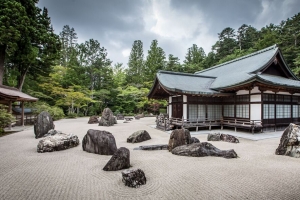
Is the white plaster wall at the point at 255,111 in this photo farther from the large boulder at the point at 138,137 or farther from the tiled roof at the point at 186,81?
the large boulder at the point at 138,137

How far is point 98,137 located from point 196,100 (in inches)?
346

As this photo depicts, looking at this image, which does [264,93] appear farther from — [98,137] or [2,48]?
[2,48]

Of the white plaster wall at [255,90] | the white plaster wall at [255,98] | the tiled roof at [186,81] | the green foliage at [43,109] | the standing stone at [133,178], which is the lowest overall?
the standing stone at [133,178]

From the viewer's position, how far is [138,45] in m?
38.9

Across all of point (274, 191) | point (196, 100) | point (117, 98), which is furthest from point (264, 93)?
point (117, 98)

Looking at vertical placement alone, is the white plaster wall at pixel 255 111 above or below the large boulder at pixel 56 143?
above

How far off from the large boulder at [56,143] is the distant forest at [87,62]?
40.4 ft

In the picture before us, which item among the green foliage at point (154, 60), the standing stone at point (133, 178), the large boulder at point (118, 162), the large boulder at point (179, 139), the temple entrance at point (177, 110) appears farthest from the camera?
the green foliage at point (154, 60)

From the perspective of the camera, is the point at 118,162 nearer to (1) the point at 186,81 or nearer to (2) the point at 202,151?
(2) the point at 202,151

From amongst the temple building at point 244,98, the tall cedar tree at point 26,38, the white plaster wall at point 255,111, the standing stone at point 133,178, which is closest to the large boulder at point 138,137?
the temple building at point 244,98

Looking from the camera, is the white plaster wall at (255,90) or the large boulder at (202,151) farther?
the white plaster wall at (255,90)

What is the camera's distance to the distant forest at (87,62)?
1595 cm

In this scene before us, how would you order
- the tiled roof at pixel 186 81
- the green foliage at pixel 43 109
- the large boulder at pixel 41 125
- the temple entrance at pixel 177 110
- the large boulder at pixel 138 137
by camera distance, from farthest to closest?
the green foliage at pixel 43 109 < the temple entrance at pixel 177 110 < the tiled roof at pixel 186 81 < the large boulder at pixel 41 125 < the large boulder at pixel 138 137

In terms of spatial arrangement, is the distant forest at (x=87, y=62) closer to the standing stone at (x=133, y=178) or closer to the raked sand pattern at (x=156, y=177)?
the raked sand pattern at (x=156, y=177)
